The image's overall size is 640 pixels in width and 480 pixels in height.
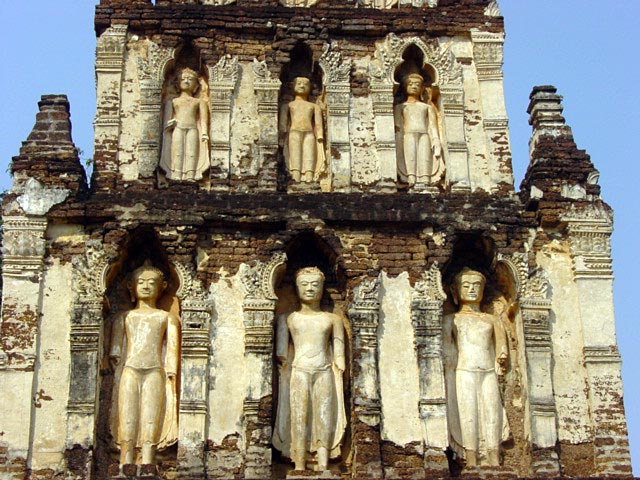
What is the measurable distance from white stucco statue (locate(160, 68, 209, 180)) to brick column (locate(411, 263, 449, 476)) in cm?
281

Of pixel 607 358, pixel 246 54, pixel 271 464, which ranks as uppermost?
pixel 246 54

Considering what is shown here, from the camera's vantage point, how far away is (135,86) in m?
15.6

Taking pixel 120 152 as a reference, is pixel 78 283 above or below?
below

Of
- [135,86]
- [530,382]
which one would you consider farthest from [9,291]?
[530,382]

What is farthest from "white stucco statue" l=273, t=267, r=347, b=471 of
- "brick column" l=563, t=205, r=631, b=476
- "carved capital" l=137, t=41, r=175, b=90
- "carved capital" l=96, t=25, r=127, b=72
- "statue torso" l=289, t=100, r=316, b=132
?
"carved capital" l=96, t=25, r=127, b=72

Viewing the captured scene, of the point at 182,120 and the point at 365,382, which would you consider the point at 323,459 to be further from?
the point at 182,120

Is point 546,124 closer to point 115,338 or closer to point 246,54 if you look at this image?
point 246,54

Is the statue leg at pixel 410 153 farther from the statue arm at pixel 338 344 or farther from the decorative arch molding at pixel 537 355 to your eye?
the statue arm at pixel 338 344

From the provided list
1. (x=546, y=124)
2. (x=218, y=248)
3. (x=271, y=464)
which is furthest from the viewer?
(x=546, y=124)

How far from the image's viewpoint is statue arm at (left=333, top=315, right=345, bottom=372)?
14.0 metres

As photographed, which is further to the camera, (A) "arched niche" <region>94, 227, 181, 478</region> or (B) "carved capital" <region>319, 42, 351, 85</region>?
(B) "carved capital" <region>319, 42, 351, 85</region>

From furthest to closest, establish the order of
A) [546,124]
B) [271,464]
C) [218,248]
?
[546,124] → [218,248] → [271,464]

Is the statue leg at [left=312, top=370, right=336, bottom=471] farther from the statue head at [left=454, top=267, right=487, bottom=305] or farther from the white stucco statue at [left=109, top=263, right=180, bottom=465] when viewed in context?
the statue head at [left=454, top=267, right=487, bottom=305]

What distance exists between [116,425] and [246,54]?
4.65 metres
